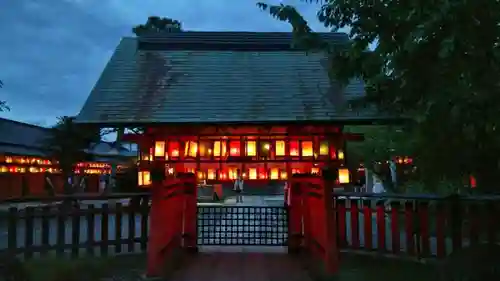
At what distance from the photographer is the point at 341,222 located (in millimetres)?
9945

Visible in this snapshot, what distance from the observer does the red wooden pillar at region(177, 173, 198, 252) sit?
32.6ft

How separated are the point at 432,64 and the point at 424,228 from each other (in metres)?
4.71

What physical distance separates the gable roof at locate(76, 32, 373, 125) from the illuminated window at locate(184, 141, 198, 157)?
0.78 m

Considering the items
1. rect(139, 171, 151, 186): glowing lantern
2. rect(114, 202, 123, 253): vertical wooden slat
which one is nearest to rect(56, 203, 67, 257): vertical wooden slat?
rect(114, 202, 123, 253): vertical wooden slat

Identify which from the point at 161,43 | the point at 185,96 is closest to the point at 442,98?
the point at 185,96

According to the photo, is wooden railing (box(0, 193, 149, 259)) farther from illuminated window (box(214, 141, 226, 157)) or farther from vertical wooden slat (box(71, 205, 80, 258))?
illuminated window (box(214, 141, 226, 157))

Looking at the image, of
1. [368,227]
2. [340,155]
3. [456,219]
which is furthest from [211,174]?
[456,219]

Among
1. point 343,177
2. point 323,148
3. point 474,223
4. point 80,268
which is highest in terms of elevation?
point 323,148

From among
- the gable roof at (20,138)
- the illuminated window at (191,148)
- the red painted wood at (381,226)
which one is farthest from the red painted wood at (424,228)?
the gable roof at (20,138)

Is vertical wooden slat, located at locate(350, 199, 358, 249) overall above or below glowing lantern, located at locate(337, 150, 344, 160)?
below

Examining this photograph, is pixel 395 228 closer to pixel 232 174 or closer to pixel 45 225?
pixel 232 174

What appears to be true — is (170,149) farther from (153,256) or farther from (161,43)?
(161,43)

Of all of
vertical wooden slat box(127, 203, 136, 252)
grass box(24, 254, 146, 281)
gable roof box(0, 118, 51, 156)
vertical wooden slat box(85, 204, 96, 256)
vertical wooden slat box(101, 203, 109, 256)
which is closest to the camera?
grass box(24, 254, 146, 281)

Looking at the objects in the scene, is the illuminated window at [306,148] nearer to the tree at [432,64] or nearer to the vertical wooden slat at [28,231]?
the tree at [432,64]
